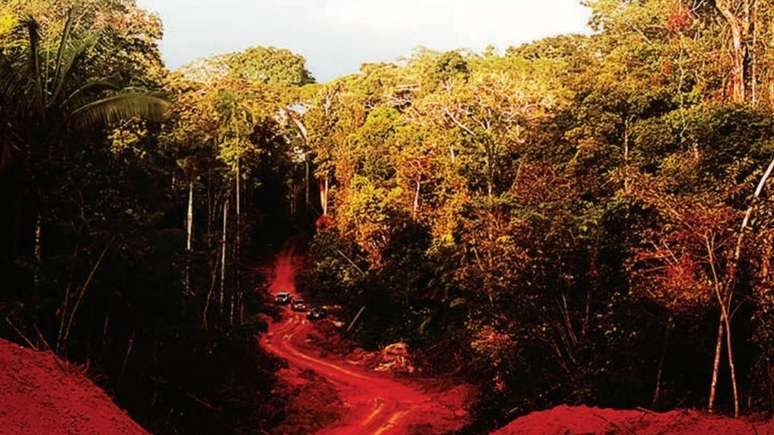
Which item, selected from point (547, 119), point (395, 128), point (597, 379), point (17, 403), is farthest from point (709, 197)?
point (395, 128)

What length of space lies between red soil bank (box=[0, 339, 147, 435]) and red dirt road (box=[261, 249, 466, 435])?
1068 centimetres

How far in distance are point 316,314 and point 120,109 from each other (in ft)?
67.7

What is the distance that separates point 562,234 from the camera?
15672mm

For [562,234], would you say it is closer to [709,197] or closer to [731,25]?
[709,197]

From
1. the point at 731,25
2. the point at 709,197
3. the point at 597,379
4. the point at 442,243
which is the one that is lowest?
the point at 597,379

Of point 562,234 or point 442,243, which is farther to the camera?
point 442,243

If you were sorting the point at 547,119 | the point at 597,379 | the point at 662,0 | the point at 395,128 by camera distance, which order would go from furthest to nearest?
1. the point at 395,128
2. the point at 662,0
3. the point at 547,119
4. the point at 597,379

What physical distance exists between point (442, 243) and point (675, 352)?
41.1 ft

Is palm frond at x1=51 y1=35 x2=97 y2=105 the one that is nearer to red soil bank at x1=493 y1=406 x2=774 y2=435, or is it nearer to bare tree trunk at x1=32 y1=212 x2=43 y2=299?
bare tree trunk at x1=32 y1=212 x2=43 y2=299

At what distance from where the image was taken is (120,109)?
13344mm

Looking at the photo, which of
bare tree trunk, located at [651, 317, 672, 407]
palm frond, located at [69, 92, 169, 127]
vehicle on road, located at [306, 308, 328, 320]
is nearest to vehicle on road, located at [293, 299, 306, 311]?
vehicle on road, located at [306, 308, 328, 320]

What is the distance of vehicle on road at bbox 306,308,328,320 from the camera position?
32.6m

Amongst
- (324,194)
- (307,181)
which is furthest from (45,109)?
(307,181)

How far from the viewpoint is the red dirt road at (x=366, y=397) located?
59.7 feet
